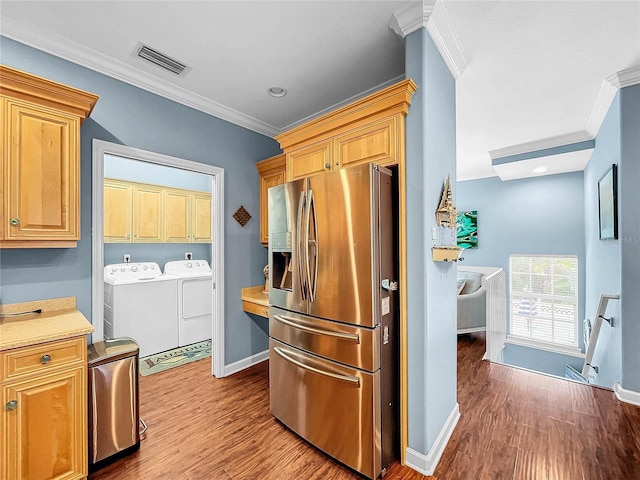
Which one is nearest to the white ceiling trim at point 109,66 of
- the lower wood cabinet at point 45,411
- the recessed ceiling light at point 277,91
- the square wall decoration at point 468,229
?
the recessed ceiling light at point 277,91

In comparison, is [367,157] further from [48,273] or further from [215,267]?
[48,273]

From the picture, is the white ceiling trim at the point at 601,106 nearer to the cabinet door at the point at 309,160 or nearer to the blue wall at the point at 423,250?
the blue wall at the point at 423,250

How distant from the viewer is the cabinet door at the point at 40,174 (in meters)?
1.68

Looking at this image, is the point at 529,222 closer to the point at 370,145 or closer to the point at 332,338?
the point at 370,145

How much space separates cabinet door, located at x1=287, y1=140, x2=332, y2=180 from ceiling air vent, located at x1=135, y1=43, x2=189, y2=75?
3.63ft

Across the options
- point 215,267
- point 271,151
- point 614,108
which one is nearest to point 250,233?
point 215,267

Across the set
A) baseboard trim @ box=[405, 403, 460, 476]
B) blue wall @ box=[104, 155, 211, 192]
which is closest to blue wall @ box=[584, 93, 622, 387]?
baseboard trim @ box=[405, 403, 460, 476]

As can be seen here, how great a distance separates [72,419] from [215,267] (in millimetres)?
1653

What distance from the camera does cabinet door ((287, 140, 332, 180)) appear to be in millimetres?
2246

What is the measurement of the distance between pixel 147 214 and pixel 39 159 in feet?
8.40

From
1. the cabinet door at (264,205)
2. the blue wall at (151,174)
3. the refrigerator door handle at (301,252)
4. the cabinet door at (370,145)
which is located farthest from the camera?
the blue wall at (151,174)

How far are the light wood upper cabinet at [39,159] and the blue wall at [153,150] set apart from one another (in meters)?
0.31

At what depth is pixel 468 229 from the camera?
6203 millimetres

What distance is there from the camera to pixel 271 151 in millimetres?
3658
